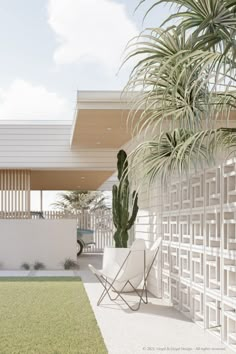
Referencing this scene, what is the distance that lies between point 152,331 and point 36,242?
8.84m

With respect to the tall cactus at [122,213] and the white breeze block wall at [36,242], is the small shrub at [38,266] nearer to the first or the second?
the white breeze block wall at [36,242]

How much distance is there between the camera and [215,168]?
19.1 ft

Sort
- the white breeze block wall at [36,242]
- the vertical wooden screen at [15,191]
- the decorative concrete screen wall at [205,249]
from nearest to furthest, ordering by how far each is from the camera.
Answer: the decorative concrete screen wall at [205,249]
the white breeze block wall at [36,242]
the vertical wooden screen at [15,191]

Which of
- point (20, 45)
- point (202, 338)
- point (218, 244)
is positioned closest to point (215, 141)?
point (218, 244)

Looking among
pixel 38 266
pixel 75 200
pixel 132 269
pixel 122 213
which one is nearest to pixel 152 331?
pixel 132 269

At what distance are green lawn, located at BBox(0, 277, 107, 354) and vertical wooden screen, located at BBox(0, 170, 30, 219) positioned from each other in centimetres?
613

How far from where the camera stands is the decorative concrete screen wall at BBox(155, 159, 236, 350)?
5.32m

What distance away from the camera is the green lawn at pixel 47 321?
5.21m

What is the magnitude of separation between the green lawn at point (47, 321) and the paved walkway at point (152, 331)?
148mm

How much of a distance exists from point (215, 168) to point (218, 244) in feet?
2.34

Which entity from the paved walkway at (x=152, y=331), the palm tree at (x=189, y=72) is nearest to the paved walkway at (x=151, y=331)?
the paved walkway at (x=152, y=331)

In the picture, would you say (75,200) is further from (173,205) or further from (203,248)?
(203,248)

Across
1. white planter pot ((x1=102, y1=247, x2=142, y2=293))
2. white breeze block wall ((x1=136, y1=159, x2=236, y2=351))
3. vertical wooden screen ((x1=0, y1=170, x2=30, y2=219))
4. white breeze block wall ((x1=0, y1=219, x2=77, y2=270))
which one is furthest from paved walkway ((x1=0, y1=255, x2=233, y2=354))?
vertical wooden screen ((x1=0, y1=170, x2=30, y2=219))

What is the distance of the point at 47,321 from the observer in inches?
255
